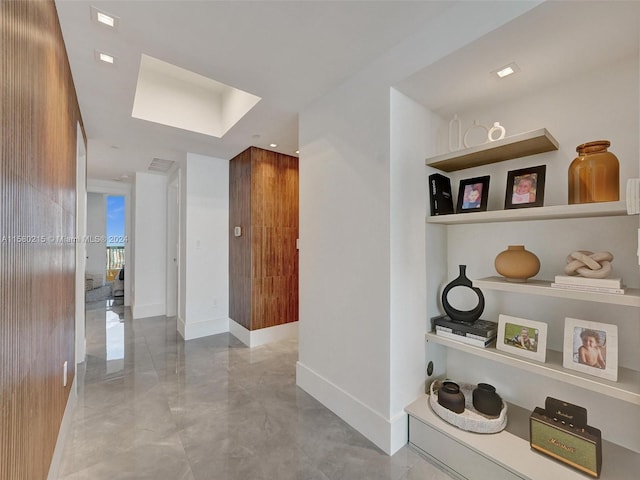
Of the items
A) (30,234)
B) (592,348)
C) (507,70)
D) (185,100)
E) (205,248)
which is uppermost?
(185,100)

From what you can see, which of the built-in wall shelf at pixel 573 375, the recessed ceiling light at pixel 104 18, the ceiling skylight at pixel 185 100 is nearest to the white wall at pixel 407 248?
the built-in wall shelf at pixel 573 375

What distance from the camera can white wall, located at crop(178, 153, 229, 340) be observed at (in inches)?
150

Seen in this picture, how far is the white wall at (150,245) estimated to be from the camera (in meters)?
4.81

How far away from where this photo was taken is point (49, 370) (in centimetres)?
144

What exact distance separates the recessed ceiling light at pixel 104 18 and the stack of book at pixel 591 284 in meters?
2.70

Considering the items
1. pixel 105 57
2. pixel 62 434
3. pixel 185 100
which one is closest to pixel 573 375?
pixel 62 434

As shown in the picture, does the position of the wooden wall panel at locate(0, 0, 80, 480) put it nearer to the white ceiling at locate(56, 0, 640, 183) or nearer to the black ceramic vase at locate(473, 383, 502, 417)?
the white ceiling at locate(56, 0, 640, 183)

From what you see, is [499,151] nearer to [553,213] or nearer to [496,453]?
[553,213]

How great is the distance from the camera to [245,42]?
1701mm

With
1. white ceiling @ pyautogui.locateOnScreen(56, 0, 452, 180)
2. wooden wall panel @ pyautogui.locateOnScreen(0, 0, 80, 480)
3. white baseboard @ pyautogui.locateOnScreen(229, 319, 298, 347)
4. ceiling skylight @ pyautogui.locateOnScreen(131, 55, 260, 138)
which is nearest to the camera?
wooden wall panel @ pyautogui.locateOnScreen(0, 0, 80, 480)

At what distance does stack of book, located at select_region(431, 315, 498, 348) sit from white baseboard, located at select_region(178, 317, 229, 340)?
9.99 feet

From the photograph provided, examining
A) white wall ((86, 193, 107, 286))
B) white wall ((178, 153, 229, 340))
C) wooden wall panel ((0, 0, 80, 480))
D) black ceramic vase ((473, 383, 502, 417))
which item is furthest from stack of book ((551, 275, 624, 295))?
white wall ((86, 193, 107, 286))

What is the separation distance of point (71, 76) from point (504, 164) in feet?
10.0

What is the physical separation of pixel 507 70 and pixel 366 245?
1269mm
